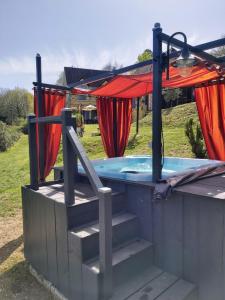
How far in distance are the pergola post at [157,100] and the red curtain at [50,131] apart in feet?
8.13

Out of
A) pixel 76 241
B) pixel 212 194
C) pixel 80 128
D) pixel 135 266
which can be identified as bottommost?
pixel 135 266

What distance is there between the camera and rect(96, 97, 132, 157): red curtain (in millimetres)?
6195

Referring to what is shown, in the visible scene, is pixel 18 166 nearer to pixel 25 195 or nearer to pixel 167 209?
pixel 25 195

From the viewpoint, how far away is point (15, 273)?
319cm

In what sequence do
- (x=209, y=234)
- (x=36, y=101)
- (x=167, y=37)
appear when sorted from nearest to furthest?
(x=209, y=234)
(x=167, y=37)
(x=36, y=101)

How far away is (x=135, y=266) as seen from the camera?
2.53 meters

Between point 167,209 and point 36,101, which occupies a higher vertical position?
point 36,101

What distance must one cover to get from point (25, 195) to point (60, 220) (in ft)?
3.02

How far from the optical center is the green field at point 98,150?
5992 mm

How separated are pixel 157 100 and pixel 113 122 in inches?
141

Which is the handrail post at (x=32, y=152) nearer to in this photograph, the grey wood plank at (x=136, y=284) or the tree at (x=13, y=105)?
the grey wood plank at (x=136, y=284)

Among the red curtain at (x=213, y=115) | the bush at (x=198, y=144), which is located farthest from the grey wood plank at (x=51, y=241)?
the bush at (x=198, y=144)

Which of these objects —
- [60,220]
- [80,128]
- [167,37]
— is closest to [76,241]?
[60,220]

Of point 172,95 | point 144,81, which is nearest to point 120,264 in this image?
point 144,81
